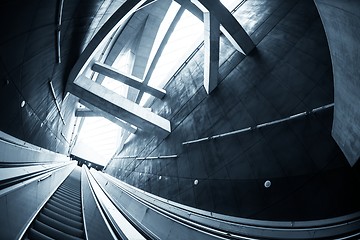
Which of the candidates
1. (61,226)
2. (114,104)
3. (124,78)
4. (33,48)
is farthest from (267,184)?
(124,78)

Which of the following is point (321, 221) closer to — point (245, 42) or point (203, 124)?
point (203, 124)

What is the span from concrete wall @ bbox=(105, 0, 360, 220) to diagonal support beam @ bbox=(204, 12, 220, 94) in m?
0.68

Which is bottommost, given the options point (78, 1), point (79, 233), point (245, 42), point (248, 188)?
point (79, 233)

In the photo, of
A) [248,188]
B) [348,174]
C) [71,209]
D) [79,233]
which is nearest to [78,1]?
[71,209]

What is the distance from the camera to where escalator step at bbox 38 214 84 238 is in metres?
4.17

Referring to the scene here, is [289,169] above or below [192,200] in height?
above

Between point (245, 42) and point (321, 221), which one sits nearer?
point (321, 221)

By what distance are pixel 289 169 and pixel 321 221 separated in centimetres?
159

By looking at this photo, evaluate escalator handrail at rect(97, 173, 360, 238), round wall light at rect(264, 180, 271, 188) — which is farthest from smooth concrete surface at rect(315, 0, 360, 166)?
round wall light at rect(264, 180, 271, 188)

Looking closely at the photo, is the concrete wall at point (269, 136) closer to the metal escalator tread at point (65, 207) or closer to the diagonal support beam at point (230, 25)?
the diagonal support beam at point (230, 25)

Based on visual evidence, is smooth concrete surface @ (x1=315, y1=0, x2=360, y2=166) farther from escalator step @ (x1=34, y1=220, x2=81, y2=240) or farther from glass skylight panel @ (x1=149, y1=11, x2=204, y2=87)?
glass skylight panel @ (x1=149, y1=11, x2=204, y2=87)

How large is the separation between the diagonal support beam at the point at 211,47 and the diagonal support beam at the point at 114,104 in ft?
17.2

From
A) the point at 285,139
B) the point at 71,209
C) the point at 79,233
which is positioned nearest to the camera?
the point at 79,233

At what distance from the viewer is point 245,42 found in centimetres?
1058
